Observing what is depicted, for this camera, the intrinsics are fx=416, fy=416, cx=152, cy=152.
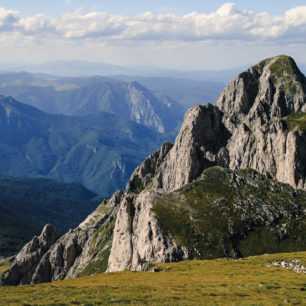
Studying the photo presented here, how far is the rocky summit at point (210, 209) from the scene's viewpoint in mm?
108688

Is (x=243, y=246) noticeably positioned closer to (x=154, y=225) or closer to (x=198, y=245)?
(x=198, y=245)

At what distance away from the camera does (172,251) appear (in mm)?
102625

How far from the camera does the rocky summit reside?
357 ft

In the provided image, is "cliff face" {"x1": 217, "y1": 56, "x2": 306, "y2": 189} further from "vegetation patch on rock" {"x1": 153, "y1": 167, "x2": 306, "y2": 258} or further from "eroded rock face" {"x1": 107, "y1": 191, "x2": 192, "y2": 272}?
"eroded rock face" {"x1": 107, "y1": 191, "x2": 192, "y2": 272}

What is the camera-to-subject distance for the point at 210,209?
119938 mm

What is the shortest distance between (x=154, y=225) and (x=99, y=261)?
5678 cm

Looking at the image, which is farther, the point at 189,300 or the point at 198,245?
the point at 198,245

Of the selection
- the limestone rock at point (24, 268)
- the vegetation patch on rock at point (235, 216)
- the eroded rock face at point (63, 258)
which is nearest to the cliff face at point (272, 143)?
the vegetation patch on rock at point (235, 216)

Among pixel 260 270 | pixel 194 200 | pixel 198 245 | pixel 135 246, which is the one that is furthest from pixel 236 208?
pixel 260 270

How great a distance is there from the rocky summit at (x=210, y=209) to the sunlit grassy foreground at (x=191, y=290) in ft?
78.2

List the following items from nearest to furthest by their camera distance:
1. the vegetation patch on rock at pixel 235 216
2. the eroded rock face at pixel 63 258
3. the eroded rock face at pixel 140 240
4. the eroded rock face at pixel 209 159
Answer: the eroded rock face at pixel 140 240 → the vegetation patch on rock at pixel 235 216 → the eroded rock face at pixel 209 159 → the eroded rock face at pixel 63 258

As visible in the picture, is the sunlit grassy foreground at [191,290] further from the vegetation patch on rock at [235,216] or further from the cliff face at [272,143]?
the cliff face at [272,143]

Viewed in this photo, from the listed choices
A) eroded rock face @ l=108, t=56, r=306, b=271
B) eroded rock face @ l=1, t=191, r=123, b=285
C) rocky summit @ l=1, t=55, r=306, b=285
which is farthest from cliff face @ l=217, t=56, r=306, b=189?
eroded rock face @ l=1, t=191, r=123, b=285

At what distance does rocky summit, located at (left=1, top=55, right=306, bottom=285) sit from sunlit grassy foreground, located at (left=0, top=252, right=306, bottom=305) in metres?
23.8
